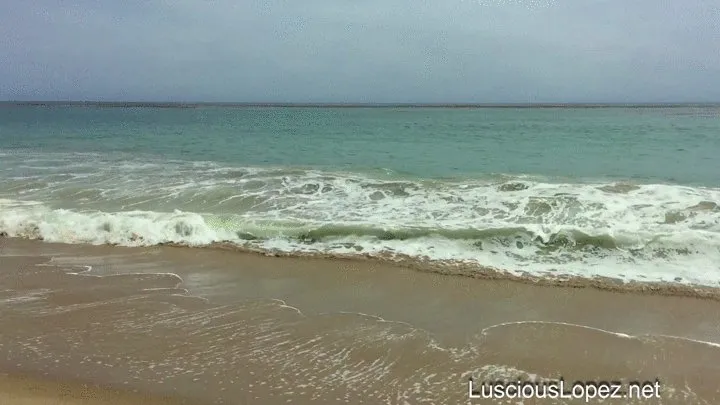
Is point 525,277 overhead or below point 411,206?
below

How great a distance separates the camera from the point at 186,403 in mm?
3424

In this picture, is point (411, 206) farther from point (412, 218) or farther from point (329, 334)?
point (329, 334)

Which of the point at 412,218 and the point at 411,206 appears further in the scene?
the point at 411,206

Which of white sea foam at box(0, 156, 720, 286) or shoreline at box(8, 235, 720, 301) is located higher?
white sea foam at box(0, 156, 720, 286)

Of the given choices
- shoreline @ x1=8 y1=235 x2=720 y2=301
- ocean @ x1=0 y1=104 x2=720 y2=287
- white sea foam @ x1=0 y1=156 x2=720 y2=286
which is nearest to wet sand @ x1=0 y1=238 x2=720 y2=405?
shoreline @ x1=8 y1=235 x2=720 y2=301

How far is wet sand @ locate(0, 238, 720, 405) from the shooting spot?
367cm

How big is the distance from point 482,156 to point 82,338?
44.9 feet

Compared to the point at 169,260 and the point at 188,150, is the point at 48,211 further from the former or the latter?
the point at 188,150

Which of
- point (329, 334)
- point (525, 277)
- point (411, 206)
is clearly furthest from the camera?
point (411, 206)

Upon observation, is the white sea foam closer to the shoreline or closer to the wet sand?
the shoreline

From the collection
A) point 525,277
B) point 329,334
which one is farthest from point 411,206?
point 329,334

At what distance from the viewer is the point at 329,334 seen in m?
4.46

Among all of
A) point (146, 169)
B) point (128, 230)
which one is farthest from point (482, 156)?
point (128, 230)

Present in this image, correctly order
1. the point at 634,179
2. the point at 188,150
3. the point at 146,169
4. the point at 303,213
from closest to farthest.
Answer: the point at 303,213 → the point at 634,179 → the point at 146,169 → the point at 188,150
